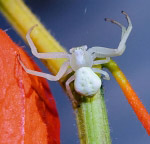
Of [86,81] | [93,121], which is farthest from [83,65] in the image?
[93,121]

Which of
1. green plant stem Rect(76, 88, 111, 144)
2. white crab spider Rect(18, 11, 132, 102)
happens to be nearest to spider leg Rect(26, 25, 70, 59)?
white crab spider Rect(18, 11, 132, 102)

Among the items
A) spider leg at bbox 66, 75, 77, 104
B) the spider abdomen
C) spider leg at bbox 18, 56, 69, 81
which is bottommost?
the spider abdomen

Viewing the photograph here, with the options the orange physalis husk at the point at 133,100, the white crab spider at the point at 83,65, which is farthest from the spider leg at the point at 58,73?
the orange physalis husk at the point at 133,100

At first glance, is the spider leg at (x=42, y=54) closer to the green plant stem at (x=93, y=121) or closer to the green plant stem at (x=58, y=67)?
the green plant stem at (x=58, y=67)

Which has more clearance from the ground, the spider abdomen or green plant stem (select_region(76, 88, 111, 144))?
the spider abdomen

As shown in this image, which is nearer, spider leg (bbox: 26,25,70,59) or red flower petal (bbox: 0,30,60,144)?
red flower petal (bbox: 0,30,60,144)

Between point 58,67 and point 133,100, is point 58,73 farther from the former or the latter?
point 133,100

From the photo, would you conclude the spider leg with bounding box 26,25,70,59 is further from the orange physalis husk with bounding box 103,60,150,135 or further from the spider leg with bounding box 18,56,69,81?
the orange physalis husk with bounding box 103,60,150,135
